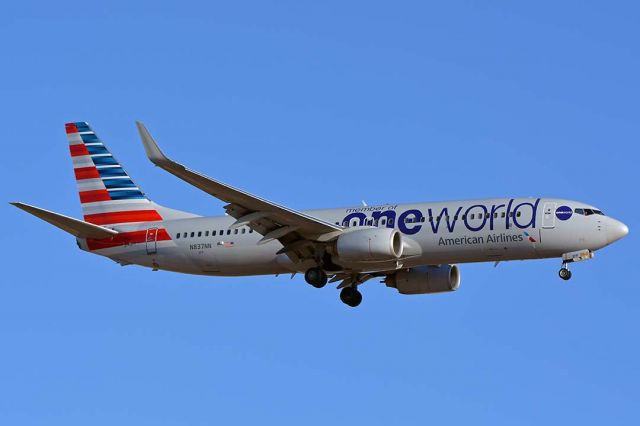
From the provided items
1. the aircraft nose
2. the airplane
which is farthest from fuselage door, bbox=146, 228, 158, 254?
the aircraft nose

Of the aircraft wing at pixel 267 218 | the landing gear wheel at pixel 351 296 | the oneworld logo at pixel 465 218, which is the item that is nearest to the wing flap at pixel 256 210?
the aircraft wing at pixel 267 218

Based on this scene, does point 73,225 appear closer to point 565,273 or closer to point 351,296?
point 351,296

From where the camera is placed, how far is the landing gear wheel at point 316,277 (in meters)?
53.7

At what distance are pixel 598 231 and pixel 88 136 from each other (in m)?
24.6

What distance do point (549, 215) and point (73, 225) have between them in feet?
65.5

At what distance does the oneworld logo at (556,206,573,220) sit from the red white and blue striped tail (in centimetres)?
1798

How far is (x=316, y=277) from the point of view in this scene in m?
53.7

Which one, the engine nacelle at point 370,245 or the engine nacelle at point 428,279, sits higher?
the engine nacelle at point 428,279

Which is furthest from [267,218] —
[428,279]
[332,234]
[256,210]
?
[428,279]

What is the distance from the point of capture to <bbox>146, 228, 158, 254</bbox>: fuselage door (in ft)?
187

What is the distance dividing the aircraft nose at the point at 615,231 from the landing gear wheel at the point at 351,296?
38.7 ft

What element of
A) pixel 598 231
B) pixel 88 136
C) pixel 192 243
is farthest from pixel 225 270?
pixel 598 231

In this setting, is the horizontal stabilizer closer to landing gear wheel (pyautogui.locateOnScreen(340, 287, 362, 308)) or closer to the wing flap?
the wing flap

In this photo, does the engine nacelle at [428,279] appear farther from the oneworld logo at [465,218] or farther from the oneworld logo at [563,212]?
the oneworld logo at [563,212]
